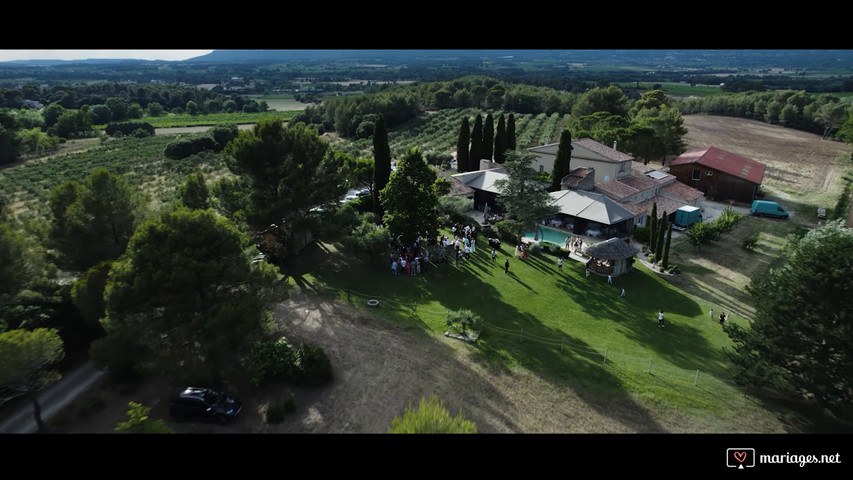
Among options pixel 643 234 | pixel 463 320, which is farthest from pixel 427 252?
pixel 643 234

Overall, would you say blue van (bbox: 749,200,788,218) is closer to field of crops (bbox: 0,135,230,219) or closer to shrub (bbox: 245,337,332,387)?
shrub (bbox: 245,337,332,387)

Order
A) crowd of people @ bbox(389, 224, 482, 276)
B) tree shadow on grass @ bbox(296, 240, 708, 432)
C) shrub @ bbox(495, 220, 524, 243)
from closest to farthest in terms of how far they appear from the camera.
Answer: tree shadow on grass @ bbox(296, 240, 708, 432) → crowd of people @ bbox(389, 224, 482, 276) → shrub @ bbox(495, 220, 524, 243)

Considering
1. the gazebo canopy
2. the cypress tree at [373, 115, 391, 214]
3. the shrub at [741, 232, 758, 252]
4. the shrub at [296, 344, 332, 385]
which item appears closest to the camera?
the shrub at [296, 344, 332, 385]

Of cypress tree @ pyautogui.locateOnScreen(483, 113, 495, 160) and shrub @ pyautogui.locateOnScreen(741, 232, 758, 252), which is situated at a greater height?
cypress tree @ pyautogui.locateOnScreen(483, 113, 495, 160)

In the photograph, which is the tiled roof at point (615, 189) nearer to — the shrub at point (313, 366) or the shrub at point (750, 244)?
the shrub at point (750, 244)

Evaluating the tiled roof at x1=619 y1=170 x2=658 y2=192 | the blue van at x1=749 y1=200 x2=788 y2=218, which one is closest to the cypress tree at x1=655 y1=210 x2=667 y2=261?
the tiled roof at x1=619 y1=170 x2=658 y2=192

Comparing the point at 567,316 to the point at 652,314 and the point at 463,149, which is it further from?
the point at 463,149

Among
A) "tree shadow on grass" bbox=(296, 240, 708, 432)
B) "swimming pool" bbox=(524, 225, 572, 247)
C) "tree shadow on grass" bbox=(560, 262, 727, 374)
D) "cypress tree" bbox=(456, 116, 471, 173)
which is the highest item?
"cypress tree" bbox=(456, 116, 471, 173)

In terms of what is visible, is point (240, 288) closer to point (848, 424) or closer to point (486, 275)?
point (486, 275)
